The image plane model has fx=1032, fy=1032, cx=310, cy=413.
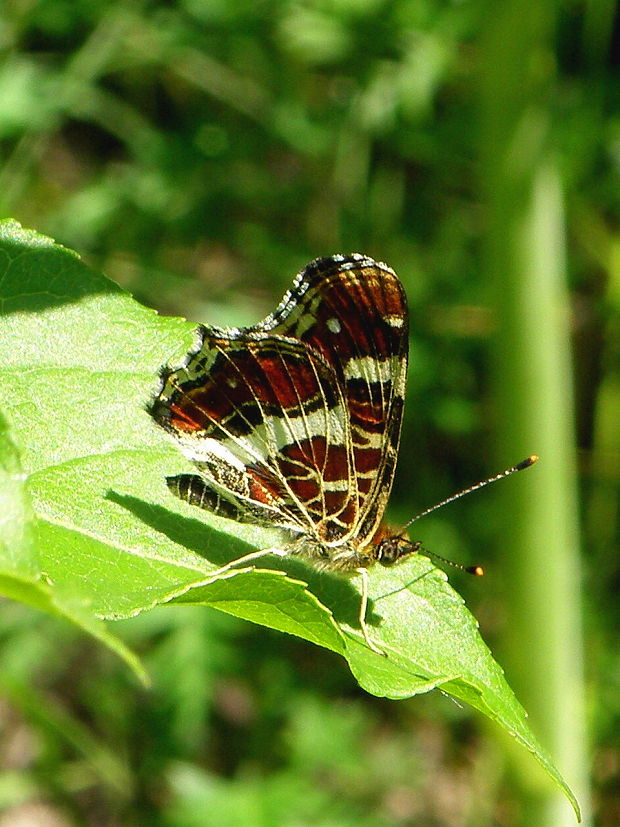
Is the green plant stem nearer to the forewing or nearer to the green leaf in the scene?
the forewing

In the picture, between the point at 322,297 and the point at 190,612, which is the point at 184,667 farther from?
the point at 322,297

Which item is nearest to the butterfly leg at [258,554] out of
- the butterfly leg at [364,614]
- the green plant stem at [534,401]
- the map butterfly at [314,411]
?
the map butterfly at [314,411]

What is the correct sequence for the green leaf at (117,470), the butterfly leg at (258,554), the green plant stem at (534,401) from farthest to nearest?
1. the green plant stem at (534,401)
2. the butterfly leg at (258,554)
3. the green leaf at (117,470)

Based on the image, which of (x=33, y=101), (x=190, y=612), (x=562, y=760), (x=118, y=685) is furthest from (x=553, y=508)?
(x=33, y=101)

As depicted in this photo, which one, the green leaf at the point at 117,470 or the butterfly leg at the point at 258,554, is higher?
the green leaf at the point at 117,470

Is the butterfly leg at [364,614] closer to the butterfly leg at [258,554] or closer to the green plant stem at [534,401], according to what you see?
the butterfly leg at [258,554]

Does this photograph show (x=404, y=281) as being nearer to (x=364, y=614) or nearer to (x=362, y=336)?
(x=362, y=336)

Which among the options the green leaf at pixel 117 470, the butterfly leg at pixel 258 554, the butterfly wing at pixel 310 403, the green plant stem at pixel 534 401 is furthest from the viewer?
the green plant stem at pixel 534 401
